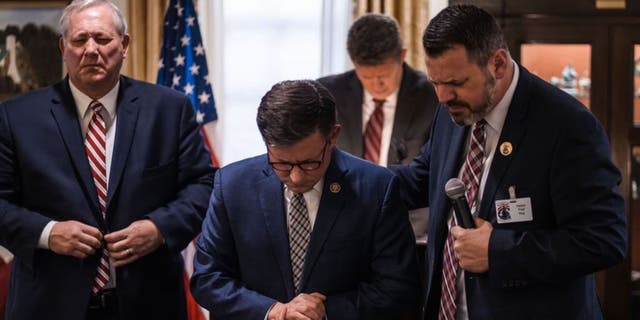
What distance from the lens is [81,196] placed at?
2.81 metres

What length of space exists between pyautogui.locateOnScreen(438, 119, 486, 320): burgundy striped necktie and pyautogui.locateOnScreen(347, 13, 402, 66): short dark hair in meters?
1.59

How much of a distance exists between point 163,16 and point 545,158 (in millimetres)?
3531

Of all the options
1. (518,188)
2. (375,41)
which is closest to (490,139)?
(518,188)

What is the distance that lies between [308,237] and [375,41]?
174 cm

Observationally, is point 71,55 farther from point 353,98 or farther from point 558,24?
point 558,24

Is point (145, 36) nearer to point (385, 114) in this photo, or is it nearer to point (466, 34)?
point (385, 114)

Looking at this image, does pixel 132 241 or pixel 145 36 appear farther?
pixel 145 36

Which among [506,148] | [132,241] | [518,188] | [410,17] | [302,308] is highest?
[410,17]

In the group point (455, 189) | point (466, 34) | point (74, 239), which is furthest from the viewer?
point (74, 239)

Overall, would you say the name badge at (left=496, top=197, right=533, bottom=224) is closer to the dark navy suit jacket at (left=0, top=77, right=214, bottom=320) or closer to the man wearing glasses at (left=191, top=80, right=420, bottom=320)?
the man wearing glasses at (left=191, top=80, right=420, bottom=320)

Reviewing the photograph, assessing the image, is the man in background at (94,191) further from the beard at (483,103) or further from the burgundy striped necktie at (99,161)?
the beard at (483,103)

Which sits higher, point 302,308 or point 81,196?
point 81,196

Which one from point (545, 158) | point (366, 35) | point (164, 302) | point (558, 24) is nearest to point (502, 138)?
point (545, 158)

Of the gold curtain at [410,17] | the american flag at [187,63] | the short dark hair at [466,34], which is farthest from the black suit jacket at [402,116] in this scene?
the short dark hair at [466,34]
